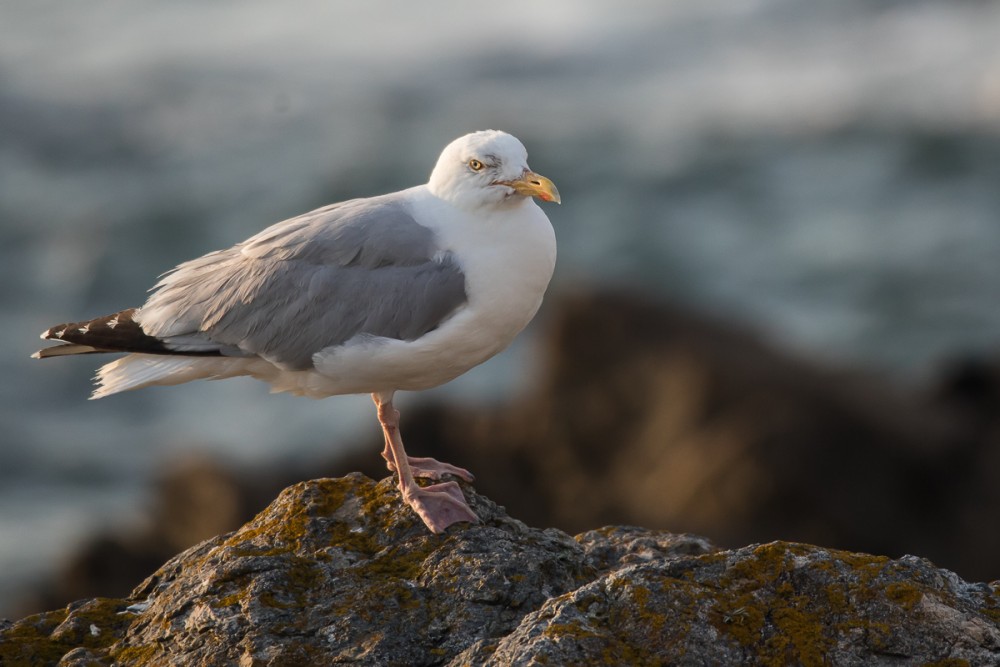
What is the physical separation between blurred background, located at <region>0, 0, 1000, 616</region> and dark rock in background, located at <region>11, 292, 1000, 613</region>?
36 mm

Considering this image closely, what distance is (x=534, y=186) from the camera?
698 cm

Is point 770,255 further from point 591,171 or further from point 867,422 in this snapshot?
point 867,422

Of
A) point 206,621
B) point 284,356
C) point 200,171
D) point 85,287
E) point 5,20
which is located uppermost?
point 5,20

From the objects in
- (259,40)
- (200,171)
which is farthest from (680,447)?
(259,40)

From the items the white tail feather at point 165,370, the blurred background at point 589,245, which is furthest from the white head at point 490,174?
the blurred background at point 589,245

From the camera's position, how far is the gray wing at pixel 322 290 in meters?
7.01

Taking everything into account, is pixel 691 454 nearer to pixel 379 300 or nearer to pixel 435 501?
pixel 379 300

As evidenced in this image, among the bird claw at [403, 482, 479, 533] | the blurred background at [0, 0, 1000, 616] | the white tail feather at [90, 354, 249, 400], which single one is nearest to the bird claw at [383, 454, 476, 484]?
the bird claw at [403, 482, 479, 533]

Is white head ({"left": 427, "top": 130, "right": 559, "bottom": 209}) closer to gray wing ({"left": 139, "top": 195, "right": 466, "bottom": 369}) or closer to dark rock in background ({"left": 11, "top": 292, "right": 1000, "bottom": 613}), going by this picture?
gray wing ({"left": 139, "top": 195, "right": 466, "bottom": 369})

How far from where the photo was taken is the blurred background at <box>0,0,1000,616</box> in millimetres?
13750

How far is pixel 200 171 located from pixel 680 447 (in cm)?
1868

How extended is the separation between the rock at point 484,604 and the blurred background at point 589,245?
696cm

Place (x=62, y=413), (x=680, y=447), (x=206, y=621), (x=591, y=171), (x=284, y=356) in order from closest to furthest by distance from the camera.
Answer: (x=206, y=621), (x=284, y=356), (x=680, y=447), (x=62, y=413), (x=591, y=171)

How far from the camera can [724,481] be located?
43.3ft
